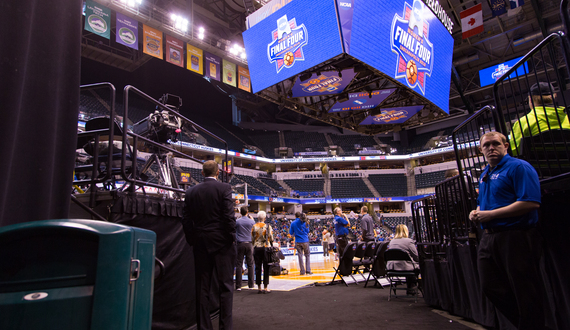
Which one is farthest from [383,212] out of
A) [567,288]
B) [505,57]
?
[567,288]

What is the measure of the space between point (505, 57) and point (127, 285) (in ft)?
79.7

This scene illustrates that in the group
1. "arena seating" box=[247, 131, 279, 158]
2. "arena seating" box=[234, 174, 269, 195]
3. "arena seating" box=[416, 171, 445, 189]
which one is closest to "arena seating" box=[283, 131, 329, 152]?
"arena seating" box=[247, 131, 279, 158]

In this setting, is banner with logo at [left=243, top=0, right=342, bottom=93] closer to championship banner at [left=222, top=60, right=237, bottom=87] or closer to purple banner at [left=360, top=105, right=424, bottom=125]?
purple banner at [left=360, top=105, right=424, bottom=125]

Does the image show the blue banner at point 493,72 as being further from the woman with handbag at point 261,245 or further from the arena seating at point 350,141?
the woman with handbag at point 261,245

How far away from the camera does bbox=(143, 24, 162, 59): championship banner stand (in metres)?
14.3

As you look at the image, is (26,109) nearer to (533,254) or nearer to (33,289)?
(33,289)

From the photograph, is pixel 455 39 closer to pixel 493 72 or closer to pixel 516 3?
pixel 493 72

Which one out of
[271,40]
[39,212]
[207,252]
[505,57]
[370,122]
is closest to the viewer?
[39,212]

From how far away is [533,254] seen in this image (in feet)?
5.97

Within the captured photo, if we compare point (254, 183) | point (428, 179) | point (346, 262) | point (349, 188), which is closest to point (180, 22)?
point (254, 183)

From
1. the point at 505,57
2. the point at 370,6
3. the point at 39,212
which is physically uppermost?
the point at 505,57

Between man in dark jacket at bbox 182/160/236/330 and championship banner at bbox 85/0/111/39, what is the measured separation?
12.9 m

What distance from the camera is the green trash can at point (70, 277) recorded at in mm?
761

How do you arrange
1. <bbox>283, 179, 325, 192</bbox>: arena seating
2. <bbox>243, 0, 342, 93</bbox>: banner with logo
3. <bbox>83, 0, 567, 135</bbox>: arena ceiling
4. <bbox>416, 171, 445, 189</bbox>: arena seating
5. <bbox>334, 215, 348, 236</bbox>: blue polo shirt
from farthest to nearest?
<bbox>283, 179, 325, 192</bbox>: arena seating, <bbox>416, 171, 445, 189</bbox>: arena seating, <bbox>83, 0, 567, 135</bbox>: arena ceiling, <bbox>334, 215, 348, 236</bbox>: blue polo shirt, <bbox>243, 0, 342, 93</bbox>: banner with logo
